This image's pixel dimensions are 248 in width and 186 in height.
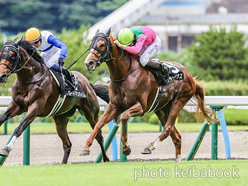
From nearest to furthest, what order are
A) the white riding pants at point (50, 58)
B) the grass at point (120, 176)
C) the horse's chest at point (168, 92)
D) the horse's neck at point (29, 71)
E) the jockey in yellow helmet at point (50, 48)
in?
the grass at point (120, 176)
the horse's neck at point (29, 71)
the jockey in yellow helmet at point (50, 48)
the horse's chest at point (168, 92)
the white riding pants at point (50, 58)

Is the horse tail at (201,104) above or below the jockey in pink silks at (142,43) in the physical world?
below

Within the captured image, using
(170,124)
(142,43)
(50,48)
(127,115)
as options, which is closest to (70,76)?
(50,48)

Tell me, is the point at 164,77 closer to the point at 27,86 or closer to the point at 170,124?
the point at 170,124

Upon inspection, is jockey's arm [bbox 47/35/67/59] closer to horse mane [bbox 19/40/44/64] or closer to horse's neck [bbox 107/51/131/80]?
horse mane [bbox 19/40/44/64]

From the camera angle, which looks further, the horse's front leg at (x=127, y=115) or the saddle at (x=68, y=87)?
the saddle at (x=68, y=87)

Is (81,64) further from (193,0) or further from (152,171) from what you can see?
(193,0)

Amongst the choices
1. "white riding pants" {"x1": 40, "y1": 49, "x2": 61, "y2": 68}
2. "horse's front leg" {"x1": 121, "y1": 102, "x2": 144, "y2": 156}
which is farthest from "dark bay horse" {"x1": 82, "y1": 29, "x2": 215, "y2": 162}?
"white riding pants" {"x1": 40, "y1": 49, "x2": 61, "y2": 68}

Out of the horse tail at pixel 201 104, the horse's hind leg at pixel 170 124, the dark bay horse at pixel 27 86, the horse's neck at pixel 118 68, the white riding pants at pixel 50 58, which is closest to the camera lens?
the dark bay horse at pixel 27 86

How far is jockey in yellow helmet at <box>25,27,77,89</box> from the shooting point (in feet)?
20.0

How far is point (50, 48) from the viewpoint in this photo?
6457mm

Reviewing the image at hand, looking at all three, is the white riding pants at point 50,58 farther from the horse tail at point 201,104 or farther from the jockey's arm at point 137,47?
the horse tail at point 201,104

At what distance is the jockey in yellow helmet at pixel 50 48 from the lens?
20.0 feet

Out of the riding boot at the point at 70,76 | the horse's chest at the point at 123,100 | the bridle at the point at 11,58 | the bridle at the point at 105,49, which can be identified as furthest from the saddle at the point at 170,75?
the bridle at the point at 11,58

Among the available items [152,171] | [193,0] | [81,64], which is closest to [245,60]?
[81,64]
